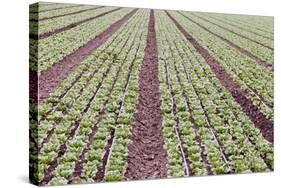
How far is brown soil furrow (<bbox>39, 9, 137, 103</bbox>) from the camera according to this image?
7200mm

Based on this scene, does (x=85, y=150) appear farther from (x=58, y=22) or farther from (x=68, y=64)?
(x=58, y=22)

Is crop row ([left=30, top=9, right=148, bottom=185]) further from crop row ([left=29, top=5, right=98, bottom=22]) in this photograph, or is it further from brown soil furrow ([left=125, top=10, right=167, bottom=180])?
crop row ([left=29, top=5, right=98, bottom=22])

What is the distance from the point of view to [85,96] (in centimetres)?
763

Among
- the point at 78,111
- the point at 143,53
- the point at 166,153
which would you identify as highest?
the point at 143,53

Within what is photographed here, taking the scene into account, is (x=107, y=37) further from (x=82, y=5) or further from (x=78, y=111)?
(x=78, y=111)

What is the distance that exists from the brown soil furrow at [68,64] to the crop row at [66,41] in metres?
0.06

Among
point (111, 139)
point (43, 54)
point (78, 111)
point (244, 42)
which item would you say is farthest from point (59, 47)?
point (244, 42)

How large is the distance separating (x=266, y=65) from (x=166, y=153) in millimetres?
2442

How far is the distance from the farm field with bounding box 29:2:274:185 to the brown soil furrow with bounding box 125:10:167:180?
1 centimetres

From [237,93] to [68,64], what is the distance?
2.78m

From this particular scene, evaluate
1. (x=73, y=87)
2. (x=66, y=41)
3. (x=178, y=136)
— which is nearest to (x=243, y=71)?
(x=178, y=136)

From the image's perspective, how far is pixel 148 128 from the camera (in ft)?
25.8

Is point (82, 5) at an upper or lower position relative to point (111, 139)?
upper

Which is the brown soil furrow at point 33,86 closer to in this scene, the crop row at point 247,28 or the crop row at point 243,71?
the crop row at point 243,71
